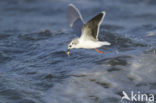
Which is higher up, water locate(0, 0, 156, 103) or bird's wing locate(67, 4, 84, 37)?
bird's wing locate(67, 4, 84, 37)

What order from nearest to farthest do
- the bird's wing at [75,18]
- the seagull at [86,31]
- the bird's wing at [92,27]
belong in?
the bird's wing at [92,27], the seagull at [86,31], the bird's wing at [75,18]

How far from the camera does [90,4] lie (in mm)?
13211

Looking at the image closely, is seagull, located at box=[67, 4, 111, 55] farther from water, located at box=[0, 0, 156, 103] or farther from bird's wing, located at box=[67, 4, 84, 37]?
water, located at box=[0, 0, 156, 103]

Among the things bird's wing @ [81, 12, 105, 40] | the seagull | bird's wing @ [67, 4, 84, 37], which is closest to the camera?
bird's wing @ [81, 12, 105, 40]

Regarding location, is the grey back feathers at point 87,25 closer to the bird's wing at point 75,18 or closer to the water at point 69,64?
the bird's wing at point 75,18

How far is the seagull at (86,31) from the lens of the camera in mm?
5480

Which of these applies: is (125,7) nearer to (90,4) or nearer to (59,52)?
(90,4)

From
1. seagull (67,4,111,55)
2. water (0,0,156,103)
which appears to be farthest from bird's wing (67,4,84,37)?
water (0,0,156,103)

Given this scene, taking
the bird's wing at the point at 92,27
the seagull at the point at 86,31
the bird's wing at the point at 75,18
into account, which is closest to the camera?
the bird's wing at the point at 92,27

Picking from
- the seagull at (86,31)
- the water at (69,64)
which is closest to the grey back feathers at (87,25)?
the seagull at (86,31)

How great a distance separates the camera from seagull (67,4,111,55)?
548 cm

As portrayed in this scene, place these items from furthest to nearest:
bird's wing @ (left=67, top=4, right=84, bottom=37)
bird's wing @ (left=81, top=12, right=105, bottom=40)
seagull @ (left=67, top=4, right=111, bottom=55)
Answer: bird's wing @ (left=67, top=4, right=84, bottom=37) → seagull @ (left=67, top=4, right=111, bottom=55) → bird's wing @ (left=81, top=12, right=105, bottom=40)

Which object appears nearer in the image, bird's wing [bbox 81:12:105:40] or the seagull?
bird's wing [bbox 81:12:105:40]

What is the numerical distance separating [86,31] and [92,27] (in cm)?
21
